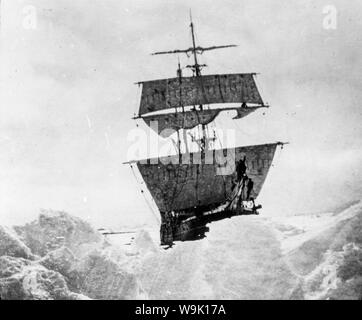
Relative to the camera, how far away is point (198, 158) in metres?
14.4

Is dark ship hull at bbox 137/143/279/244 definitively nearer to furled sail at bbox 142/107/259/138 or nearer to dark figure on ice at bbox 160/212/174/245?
dark figure on ice at bbox 160/212/174/245

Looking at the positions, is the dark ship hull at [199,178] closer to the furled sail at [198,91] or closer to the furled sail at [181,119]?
the furled sail at [181,119]

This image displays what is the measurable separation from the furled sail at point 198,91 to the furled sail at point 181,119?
371mm

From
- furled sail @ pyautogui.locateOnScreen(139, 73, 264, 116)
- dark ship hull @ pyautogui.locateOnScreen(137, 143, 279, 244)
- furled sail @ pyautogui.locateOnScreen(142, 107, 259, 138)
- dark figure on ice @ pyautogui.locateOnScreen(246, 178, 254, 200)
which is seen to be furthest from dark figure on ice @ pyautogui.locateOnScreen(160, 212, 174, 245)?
furled sail @ pyautogui.locateOnScreen(139, 73, 264, 116)

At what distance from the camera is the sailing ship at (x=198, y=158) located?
13531 millimetres

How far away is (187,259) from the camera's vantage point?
3978 centimetres

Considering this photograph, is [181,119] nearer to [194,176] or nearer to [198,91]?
[198,91]

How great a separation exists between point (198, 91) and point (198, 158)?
266 cm

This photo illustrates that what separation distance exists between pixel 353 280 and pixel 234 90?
18.0m

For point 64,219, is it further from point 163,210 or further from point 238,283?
point 163,210

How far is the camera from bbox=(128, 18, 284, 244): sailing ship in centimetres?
1353

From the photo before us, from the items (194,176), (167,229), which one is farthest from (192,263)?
(167,229)

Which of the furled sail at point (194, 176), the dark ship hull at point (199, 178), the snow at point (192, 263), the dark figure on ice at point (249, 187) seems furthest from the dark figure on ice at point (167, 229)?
the snow at point (192, 263)
